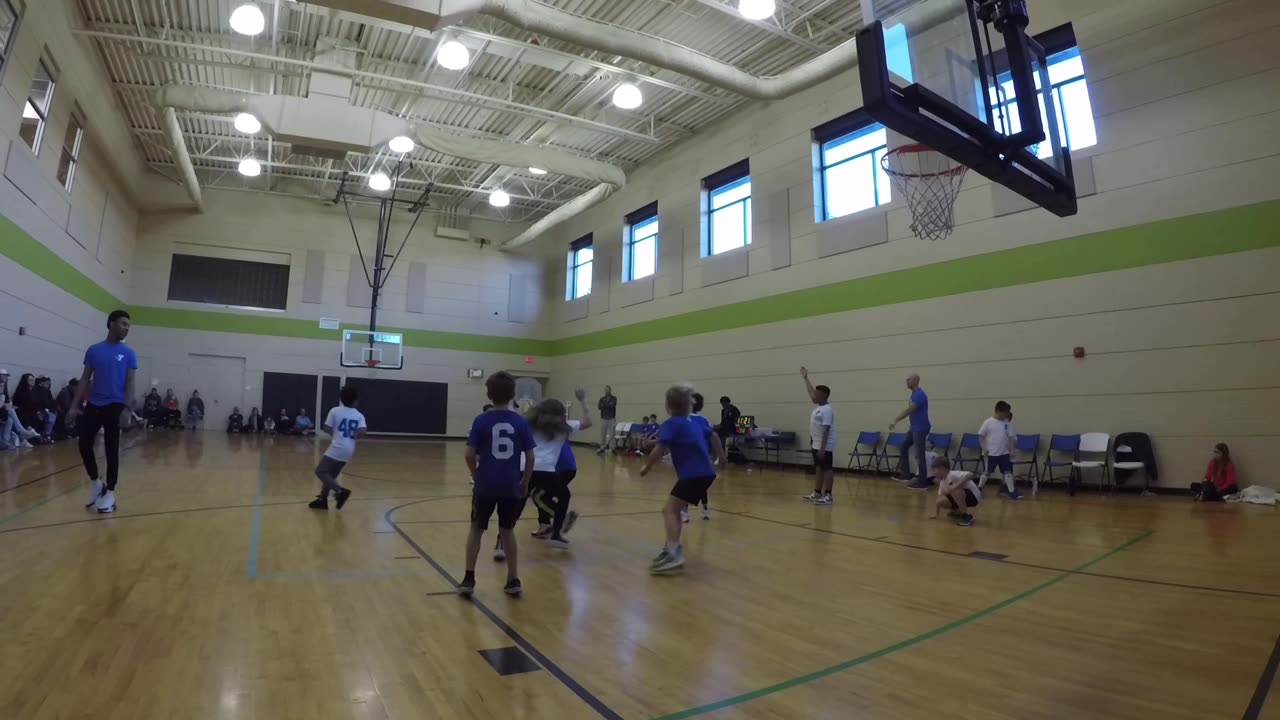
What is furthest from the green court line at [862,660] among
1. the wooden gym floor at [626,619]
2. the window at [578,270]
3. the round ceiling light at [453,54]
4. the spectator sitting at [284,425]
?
the spectator sitting at [284,425]

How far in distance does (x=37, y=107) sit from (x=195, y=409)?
1016cm

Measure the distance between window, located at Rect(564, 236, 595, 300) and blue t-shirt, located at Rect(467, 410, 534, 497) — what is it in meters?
18.2

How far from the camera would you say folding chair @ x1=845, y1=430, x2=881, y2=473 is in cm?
1197

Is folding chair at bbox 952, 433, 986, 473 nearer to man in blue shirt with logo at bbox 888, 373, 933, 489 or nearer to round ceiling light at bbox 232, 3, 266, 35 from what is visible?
man in blue shirt with logo at bbox 888, 373, 933, 489

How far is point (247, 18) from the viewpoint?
9.84m

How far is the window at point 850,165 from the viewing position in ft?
40.8

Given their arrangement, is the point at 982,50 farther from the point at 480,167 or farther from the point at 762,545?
the point at 480,167

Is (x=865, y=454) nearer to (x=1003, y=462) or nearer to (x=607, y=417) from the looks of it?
(x=1003, y=462)

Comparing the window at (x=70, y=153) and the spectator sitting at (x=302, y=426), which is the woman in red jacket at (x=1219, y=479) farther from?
the spectator sitting at (x=302, y=426)

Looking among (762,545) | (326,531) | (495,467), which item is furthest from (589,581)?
(326,531)

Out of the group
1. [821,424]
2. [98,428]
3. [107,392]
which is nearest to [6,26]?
[107,392]

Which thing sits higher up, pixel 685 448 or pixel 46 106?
pixel 46 106

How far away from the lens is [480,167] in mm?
19516

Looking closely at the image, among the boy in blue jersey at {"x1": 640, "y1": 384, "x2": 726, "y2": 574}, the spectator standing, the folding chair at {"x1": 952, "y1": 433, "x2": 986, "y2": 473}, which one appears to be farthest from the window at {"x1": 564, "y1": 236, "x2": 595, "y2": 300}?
the boy in blue jersey at {"x1": 640, "y1": 384, "x2": 726, "y2": 574}
